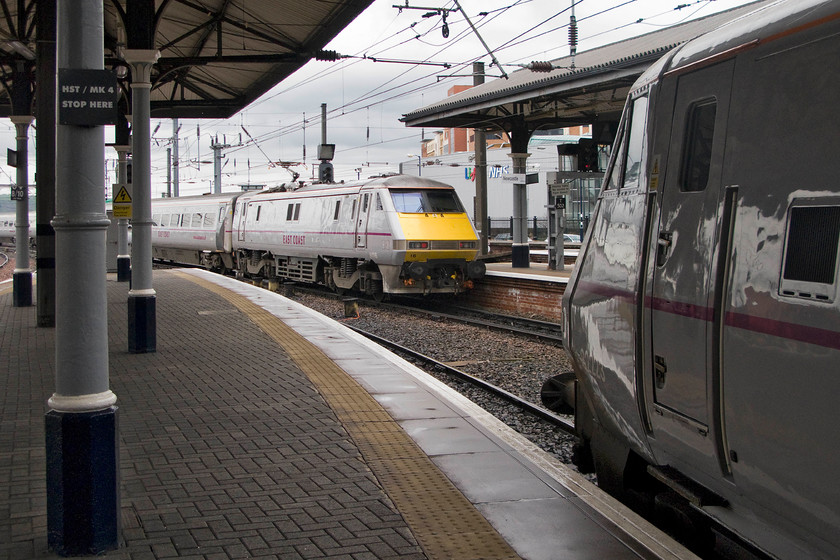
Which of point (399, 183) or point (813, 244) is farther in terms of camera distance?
point (399, 183)

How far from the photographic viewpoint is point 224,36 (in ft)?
54.6

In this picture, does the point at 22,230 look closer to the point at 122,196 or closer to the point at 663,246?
the point at 122,196

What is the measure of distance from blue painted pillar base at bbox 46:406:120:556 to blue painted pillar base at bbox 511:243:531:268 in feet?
66.1

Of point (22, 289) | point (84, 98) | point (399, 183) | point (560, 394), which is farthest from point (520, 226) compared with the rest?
point (84, 98)

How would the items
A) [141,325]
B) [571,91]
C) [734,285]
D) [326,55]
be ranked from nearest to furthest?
[734,285]
[141,325]
[326,55]
[571,91]

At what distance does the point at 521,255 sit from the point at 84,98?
66.2ft

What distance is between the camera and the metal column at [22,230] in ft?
54.1

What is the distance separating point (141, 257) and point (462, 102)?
12793mm

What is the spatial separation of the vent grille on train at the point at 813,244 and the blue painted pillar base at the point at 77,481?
3279mm

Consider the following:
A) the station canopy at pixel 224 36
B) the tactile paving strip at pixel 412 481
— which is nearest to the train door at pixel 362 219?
the station canopy at pixel 224 36

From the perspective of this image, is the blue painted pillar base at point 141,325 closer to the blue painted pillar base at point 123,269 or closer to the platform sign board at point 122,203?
the platform sign board at point 122,203

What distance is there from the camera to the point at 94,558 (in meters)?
4.25

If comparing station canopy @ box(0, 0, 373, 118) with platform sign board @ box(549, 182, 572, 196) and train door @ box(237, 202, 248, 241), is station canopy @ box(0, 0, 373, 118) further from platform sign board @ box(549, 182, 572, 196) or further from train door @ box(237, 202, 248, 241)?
train door @ box(237, 202, 248, 241)

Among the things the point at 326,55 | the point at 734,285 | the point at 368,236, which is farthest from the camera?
the point at 368,236
